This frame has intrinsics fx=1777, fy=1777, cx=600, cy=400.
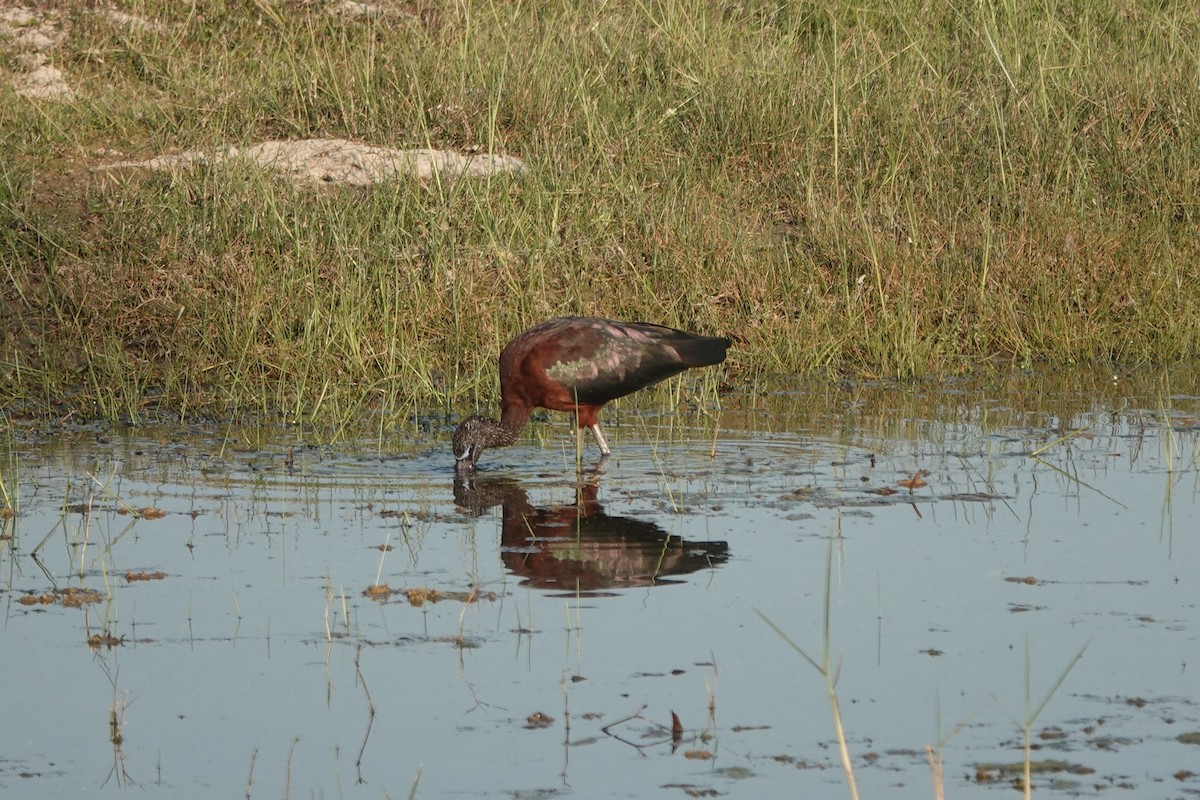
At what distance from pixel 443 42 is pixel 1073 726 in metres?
8.15

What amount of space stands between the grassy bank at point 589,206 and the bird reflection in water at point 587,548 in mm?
2012

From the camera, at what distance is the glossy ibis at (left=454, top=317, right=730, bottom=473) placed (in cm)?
775

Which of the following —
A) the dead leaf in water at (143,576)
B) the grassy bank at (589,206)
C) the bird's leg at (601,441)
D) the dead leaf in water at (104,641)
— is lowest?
the dead leaf in water at (104,641)

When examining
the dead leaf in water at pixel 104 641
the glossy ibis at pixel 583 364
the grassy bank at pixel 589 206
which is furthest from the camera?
the grassy bank at pixel 589 206

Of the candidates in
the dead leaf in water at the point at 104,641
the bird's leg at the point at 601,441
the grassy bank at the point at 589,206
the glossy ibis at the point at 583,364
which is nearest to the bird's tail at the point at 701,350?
the glossy ibis at the point at 583,364

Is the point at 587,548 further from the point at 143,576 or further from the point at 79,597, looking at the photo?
the point at 79,597

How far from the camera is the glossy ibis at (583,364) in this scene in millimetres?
7754

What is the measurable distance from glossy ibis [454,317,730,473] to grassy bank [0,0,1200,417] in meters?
0.92

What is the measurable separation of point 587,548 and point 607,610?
0.80m

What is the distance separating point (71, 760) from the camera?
412cm

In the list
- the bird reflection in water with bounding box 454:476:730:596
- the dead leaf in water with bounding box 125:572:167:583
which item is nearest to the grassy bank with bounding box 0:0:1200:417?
the bird reflection in water with bounding box 454:476:730:596

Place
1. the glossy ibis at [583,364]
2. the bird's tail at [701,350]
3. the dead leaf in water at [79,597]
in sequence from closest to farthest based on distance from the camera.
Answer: the dead leaf in water at [79,597] → the glossy ibis at [583,364] → the bird's tail at [701,350]

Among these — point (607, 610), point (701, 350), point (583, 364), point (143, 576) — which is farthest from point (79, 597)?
point (701, 350)

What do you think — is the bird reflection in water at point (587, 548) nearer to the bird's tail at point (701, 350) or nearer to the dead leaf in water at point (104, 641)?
the bird's tail at point (701, 350)
